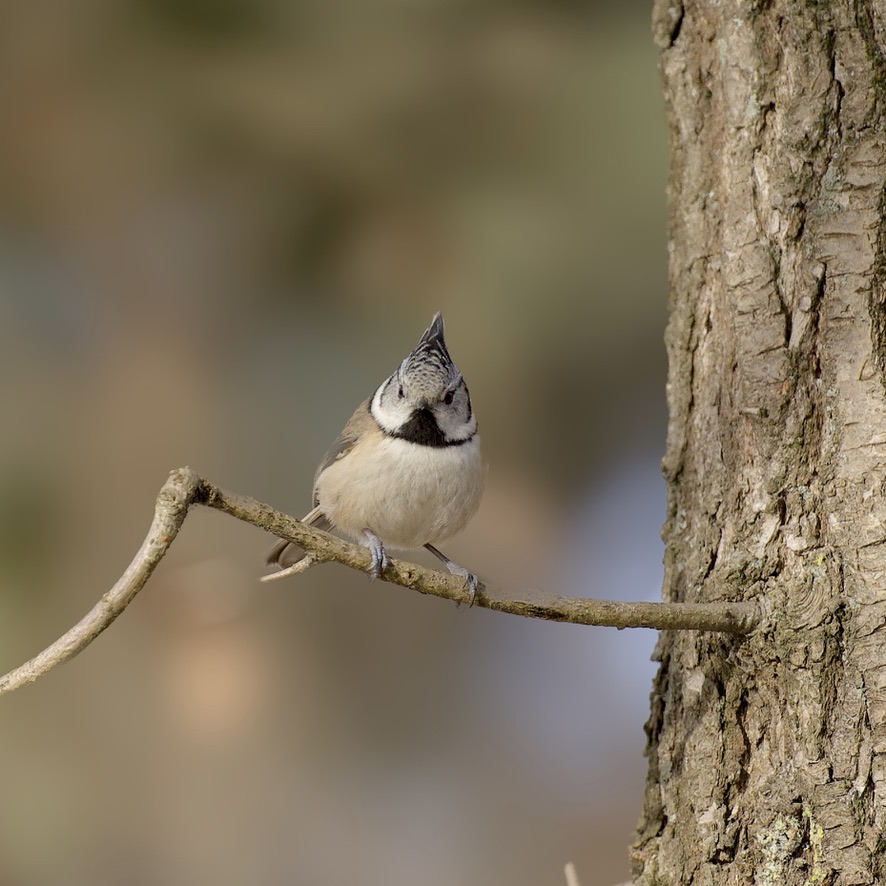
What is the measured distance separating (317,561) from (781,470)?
90 centimetres

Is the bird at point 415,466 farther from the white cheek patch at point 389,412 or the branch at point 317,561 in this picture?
the branch at point 317,561

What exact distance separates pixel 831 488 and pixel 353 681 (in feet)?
9.56

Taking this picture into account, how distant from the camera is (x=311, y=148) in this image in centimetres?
443

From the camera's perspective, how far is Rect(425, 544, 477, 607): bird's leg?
1.75 m

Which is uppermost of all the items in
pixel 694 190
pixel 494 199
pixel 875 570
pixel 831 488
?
pixel 494 199

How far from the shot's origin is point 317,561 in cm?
168

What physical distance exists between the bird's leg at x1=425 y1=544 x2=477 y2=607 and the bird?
0.04 feet

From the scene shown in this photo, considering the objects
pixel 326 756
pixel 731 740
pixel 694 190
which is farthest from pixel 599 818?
pixel 694 190

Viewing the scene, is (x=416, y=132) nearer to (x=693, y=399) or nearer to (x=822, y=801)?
(x=693, y=399)

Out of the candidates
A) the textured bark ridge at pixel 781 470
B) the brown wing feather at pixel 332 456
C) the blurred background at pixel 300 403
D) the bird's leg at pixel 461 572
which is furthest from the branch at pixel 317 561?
the blurred background at pixel 300 403

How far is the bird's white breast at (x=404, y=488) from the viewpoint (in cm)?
262

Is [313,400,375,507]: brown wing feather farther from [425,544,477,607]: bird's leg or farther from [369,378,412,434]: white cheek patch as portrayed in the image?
[425,544,477,607]: bird's leg

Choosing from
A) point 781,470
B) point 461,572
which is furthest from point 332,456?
point 781,470

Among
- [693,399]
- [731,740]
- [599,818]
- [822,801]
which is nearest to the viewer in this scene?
[822,801]
